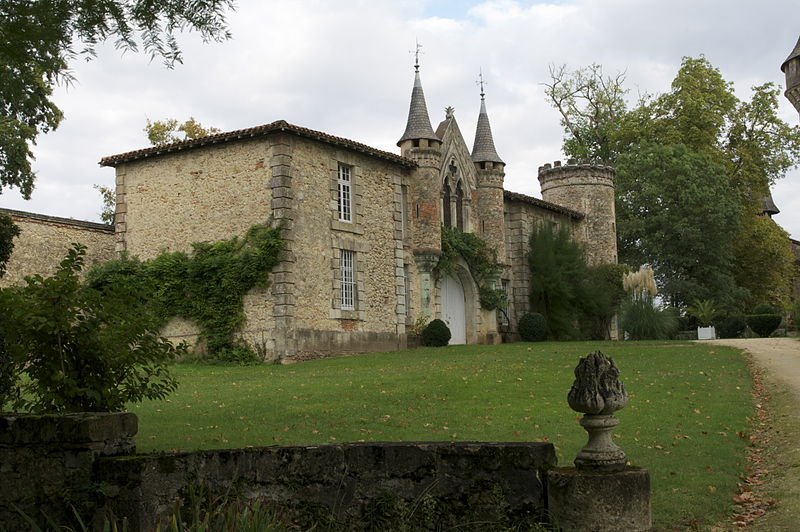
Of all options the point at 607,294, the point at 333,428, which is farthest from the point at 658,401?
the point at 607,294

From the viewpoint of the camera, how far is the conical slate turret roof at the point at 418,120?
1052 inches

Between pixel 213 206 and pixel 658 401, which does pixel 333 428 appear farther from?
pixel 213 206

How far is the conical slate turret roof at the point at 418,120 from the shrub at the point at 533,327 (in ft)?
24.6

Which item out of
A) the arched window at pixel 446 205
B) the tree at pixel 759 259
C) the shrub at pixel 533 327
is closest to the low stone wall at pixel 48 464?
the arched window at pixel 446 205

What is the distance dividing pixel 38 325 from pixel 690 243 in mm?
33115

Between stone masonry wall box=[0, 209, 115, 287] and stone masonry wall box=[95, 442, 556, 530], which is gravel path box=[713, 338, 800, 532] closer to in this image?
stone masonry wall box=[95, 442, 556, 530]

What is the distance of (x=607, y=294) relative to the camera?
3328cm

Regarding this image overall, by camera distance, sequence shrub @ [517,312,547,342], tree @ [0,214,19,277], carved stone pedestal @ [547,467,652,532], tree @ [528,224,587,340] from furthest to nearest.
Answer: tree @ [528,224,587,340]
shrub @ [517,312,547,342]
tree @ [0,214,19,277]
carved stone pedestal @ [547,467,652,532]

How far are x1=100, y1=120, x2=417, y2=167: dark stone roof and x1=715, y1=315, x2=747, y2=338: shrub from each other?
14.6 m

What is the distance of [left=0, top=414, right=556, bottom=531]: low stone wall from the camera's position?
5.85 m

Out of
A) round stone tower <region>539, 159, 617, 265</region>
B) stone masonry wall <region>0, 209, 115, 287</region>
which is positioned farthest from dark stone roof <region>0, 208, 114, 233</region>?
round stone tower <region>539, 159, 617, 265</region>

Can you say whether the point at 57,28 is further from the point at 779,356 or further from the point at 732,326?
the point at 732,326

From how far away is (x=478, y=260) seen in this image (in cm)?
2895

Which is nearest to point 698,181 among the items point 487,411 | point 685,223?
point 685,223
